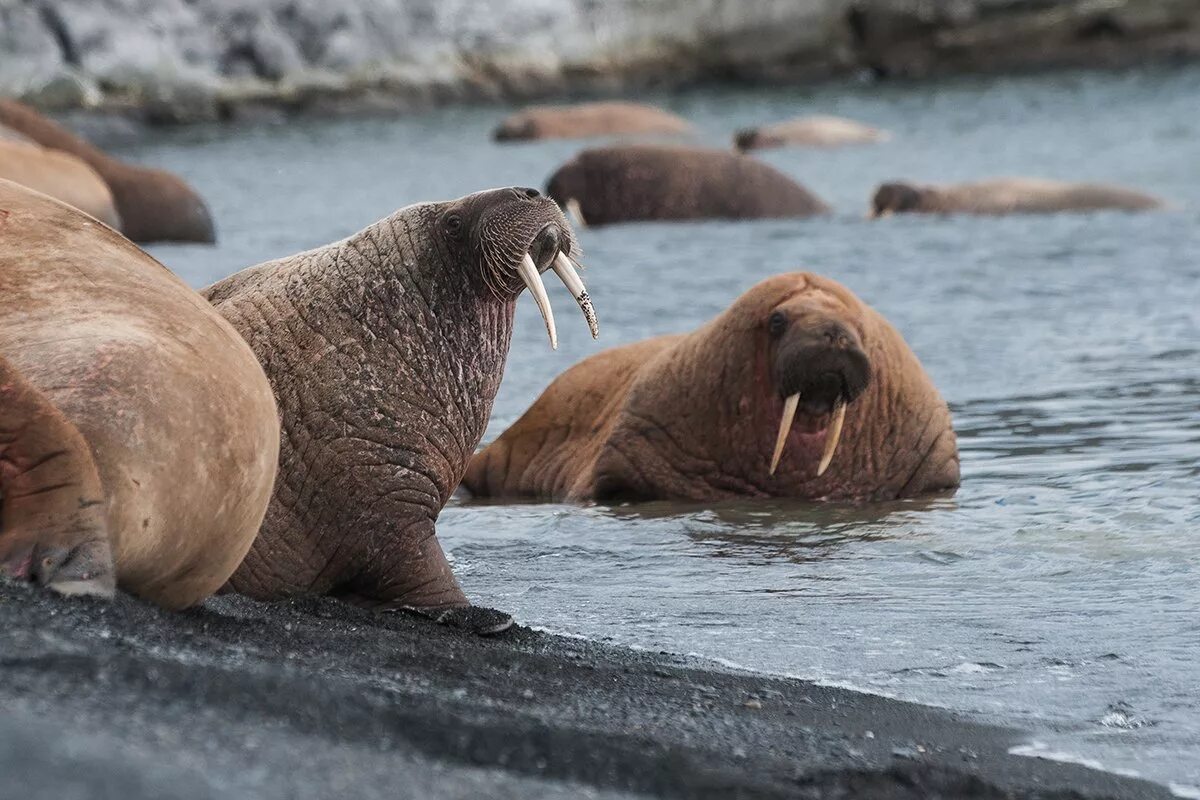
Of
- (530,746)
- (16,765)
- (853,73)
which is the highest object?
(16,765)

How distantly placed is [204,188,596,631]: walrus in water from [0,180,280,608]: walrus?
80 cm

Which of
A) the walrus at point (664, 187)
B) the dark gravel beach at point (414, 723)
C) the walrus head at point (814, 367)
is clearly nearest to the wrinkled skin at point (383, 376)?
the dark gravel beach at point (414, 723)

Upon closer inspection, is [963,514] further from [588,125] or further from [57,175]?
[588,125]

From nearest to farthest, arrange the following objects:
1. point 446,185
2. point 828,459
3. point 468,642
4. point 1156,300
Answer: point 468,642, point 828,459, point 1156,300, point 446,185

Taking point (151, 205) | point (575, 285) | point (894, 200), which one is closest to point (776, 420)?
point (575, 285)

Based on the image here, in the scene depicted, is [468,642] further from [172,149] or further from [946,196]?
[172,149]

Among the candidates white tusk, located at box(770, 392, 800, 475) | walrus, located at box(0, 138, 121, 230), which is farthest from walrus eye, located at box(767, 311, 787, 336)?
walrus, located at box(0, 138, 121, 230)

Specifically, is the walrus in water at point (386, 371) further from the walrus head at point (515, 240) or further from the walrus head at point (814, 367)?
the walrus head at point (814, 367)

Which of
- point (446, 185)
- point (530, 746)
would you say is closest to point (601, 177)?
point (446, 185)

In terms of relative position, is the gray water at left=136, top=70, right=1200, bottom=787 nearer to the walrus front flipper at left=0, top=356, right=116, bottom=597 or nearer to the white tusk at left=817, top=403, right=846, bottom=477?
the white tusk at left=817, top=403, right=846, bottom=477

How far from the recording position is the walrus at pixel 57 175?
11.4 meters

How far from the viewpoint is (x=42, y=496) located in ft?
9.96

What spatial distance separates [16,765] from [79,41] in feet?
130

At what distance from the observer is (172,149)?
99.8ft
